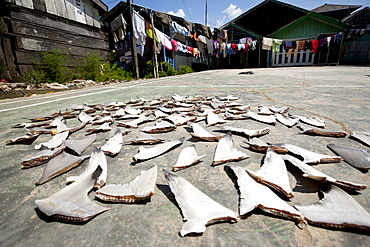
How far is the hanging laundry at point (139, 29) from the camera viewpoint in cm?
687

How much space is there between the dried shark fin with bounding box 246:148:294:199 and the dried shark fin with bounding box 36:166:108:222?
407 mm

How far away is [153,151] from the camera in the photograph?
73 cm

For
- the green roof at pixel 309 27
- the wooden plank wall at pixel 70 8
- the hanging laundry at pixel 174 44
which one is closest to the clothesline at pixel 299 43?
the green roof at pixel 309 27

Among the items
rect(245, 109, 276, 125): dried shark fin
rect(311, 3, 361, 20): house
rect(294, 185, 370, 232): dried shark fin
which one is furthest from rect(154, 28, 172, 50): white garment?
rect(311, 3, 361, 20): house

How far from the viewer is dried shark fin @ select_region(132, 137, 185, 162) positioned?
0.67 metres

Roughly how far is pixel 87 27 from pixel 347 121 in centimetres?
775

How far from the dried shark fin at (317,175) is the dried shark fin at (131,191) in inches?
16.5

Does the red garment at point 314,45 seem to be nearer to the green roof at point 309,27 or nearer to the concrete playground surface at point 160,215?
the green roof at point 309,27

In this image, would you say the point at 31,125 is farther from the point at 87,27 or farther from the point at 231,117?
the point at 87,27

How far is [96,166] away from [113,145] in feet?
0.58

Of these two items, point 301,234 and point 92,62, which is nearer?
point 301,234

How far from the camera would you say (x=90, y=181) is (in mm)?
525

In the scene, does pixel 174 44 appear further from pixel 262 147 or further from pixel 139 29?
pixel 262 147

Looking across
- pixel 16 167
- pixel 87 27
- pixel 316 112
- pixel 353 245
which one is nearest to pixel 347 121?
pixel 316 112
